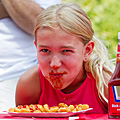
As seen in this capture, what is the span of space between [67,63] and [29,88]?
0.55 metres

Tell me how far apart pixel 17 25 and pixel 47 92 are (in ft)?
2.10

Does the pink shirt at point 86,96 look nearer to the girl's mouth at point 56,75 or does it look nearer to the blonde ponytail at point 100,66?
the blonde ponytail at point 100,66

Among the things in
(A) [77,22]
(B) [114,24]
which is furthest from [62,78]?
(B) [114,24]

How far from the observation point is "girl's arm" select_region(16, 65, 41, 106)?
6.65 feet

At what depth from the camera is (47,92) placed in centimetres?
202

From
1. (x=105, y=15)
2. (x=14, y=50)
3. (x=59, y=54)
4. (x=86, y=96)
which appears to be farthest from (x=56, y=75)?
(x=105, y=15)

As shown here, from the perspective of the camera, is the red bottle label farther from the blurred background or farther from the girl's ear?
the blurred background

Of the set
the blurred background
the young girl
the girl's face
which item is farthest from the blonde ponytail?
the blurred background

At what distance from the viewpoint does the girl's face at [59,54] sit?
153cm

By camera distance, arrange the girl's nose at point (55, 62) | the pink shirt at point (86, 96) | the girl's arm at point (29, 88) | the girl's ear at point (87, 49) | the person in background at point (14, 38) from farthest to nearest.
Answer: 1. the person in background at point (14, 38)
2. the girl's arm at point (29, 88)
3. the pink shirt at point (86, 96)
4. the girl's ear at point (87, 49)
5. the girl's nose at point (55, 62)

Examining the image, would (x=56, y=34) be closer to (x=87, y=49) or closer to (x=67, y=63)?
(x=67, y=63)

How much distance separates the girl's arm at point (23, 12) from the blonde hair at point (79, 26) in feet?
1.71

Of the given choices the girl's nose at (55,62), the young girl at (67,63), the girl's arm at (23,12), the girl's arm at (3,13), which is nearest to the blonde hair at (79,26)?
the young girl at (67,63)

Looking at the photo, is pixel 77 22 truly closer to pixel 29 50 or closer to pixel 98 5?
pixel 29 50
